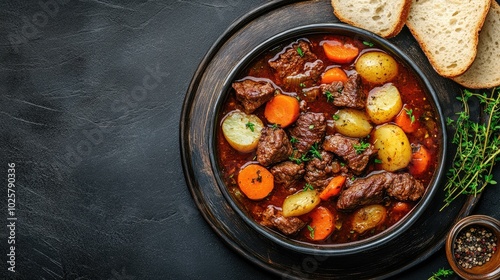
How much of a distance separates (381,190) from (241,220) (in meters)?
0.94

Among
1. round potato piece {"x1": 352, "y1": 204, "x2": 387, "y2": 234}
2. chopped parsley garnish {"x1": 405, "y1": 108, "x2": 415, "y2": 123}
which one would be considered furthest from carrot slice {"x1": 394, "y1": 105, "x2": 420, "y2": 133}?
round potato piece {"x1": 352, "y1": 204, "x2": 387, "y2": 234}

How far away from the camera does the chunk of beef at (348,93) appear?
3682mm

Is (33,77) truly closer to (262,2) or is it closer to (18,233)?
(18,233)

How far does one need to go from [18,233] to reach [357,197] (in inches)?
96.2

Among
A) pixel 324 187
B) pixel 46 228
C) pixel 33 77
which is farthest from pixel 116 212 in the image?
pixel 324 187

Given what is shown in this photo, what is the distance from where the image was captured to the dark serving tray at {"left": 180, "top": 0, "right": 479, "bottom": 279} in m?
3.88

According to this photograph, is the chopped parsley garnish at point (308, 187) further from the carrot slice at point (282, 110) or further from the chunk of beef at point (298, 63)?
the chunk of beef at point (298, 63)

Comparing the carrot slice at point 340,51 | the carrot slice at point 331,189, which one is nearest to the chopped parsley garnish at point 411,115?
the carrot slice at point 340,51

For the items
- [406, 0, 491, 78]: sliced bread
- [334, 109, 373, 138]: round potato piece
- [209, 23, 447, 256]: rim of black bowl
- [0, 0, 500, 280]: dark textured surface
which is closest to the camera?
[209, 23, 447, 256]: rim of black bowl

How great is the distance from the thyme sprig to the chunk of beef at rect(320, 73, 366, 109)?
1.97ft

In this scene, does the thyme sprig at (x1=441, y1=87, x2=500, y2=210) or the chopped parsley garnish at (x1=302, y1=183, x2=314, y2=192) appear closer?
the thyme sprig at (x1=441, y1=87, x2=500, y2=210)

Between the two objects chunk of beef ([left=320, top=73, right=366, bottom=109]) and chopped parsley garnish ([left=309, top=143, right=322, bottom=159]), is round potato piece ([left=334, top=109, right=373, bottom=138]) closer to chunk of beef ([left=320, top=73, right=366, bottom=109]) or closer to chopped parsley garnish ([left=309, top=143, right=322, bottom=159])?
chunk of beef ([left=320, top=73, right=366, bottom=109])

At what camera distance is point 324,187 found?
3865mm

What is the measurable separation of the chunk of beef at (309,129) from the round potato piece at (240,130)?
27cm
